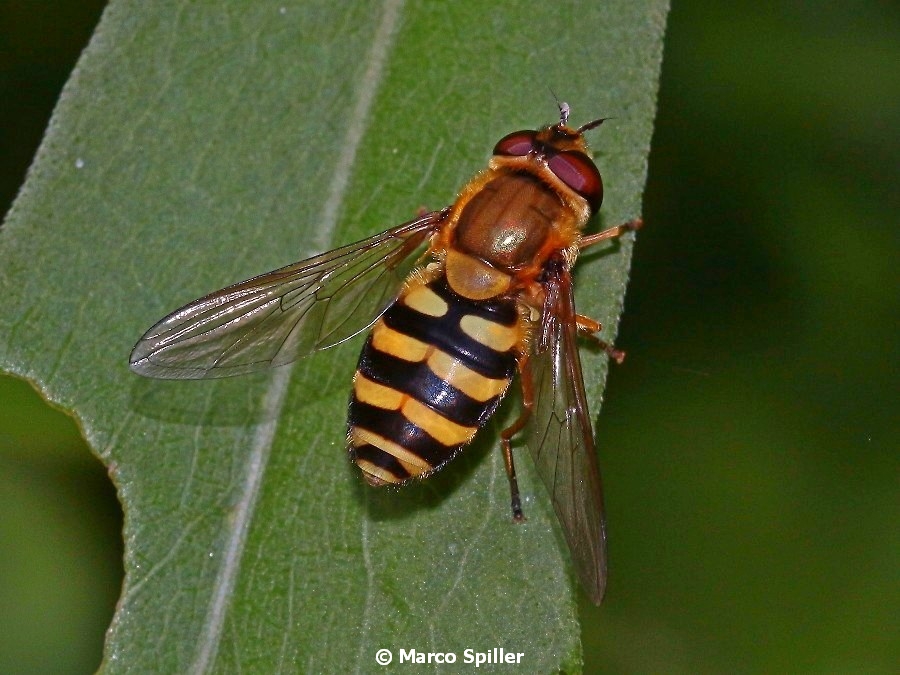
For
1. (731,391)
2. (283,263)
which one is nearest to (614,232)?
(283,263)

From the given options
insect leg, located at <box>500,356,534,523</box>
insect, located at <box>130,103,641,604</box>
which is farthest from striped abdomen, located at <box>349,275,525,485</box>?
insect leg, located at <box>500,356,534,523</box>

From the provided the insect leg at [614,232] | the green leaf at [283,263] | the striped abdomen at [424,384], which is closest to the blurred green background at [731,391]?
the insect leg at [614,232]

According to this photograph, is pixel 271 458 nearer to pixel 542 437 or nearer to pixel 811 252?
pixel 542 437

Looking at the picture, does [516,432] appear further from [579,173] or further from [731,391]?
[731,391]

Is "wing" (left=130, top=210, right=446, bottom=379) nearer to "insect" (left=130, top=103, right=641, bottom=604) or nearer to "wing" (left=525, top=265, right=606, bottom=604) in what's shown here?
"insect" (left=130, top=103, right=641, bottom=604)

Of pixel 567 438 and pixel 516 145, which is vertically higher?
pixel 516 145
